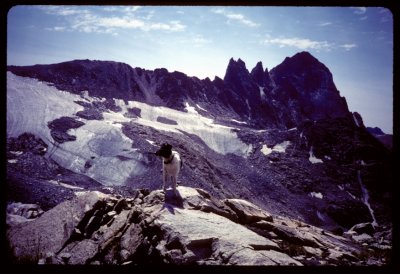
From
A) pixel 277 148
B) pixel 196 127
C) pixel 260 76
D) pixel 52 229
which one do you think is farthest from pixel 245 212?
pixel 260 76

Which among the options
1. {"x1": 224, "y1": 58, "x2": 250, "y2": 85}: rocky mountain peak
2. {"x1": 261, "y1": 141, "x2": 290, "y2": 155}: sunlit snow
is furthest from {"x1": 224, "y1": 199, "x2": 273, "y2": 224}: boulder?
{"x1": 224, "y1": 58, "x2": 250, "y2": 85}: rocky mountain peak

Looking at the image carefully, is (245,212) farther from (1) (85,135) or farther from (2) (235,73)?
(2) (235,73)

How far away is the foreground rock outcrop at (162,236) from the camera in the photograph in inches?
240

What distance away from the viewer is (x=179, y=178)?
37312mm

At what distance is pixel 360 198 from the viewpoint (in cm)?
5228

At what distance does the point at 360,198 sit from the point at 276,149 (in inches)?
726

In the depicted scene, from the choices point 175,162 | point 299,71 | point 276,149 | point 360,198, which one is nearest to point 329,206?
point 360,198

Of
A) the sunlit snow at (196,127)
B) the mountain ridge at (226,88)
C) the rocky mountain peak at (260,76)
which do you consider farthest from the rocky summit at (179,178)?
the rocky mountain peak at (260,76)

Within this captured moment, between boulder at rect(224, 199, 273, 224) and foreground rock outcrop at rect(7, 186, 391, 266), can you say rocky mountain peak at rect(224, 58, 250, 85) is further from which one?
foreground rock outcrop at rect(7, 186, 391, 266)

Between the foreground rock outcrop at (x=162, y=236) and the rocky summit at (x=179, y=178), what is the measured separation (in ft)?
0.14

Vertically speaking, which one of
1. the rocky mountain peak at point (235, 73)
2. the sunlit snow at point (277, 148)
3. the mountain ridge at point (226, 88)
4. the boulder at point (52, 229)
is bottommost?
the sunlit snow at point (277, 148)

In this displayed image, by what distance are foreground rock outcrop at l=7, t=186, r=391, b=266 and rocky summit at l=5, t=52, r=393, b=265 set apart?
4 cm

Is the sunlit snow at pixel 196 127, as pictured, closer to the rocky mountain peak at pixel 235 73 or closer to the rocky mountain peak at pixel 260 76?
the rocky mountain peak at pixel 235 73

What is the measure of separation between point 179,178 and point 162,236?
30898 mm
